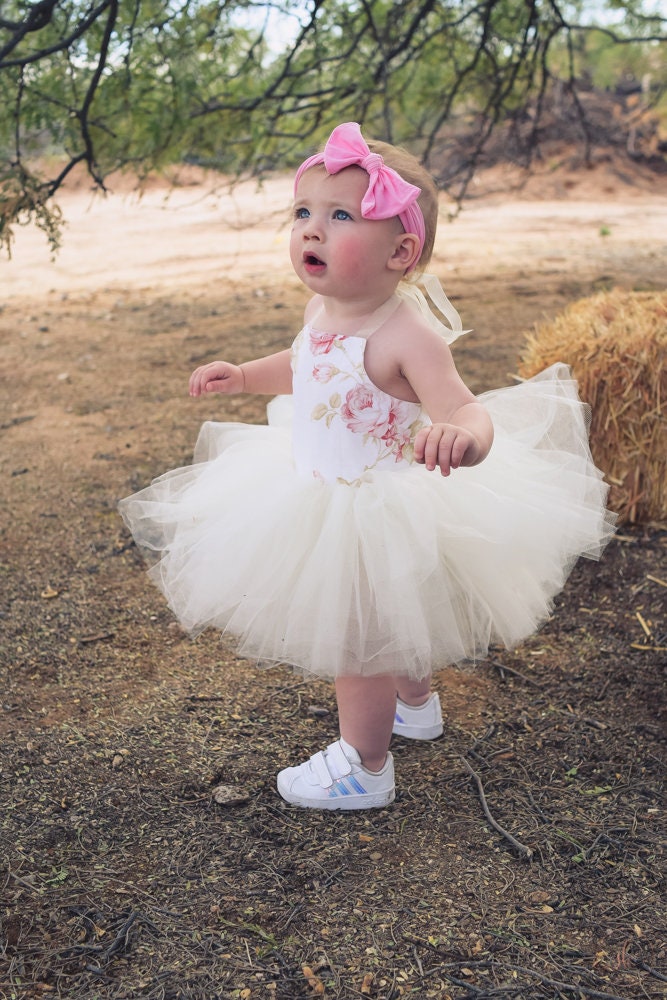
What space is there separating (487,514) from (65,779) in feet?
3.87

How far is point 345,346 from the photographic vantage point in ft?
6.77

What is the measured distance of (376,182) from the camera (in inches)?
74.9

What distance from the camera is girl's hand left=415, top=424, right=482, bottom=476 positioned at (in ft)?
5.75

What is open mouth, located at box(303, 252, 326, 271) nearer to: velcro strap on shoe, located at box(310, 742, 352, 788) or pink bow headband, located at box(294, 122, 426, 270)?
pink bow headband, located at box(294, 122, 426, 270)

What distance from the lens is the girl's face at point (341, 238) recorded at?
1951mm

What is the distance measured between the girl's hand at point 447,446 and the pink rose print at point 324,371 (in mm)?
363

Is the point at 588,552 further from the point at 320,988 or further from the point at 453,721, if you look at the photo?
the point at 320,988

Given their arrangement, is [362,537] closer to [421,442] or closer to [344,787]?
[421,442]

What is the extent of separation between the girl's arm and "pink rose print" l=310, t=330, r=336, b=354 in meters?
0.22

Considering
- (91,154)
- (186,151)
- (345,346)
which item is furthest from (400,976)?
(186,151)

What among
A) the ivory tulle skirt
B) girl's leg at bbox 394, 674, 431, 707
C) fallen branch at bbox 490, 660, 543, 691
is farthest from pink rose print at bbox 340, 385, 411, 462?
fallen branch at bbox 490, 660, 543, 691

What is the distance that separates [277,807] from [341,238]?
1285mm

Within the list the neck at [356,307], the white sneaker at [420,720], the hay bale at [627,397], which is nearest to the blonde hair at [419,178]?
the neck at [356,307]

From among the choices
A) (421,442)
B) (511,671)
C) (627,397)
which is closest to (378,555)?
(421,442)
